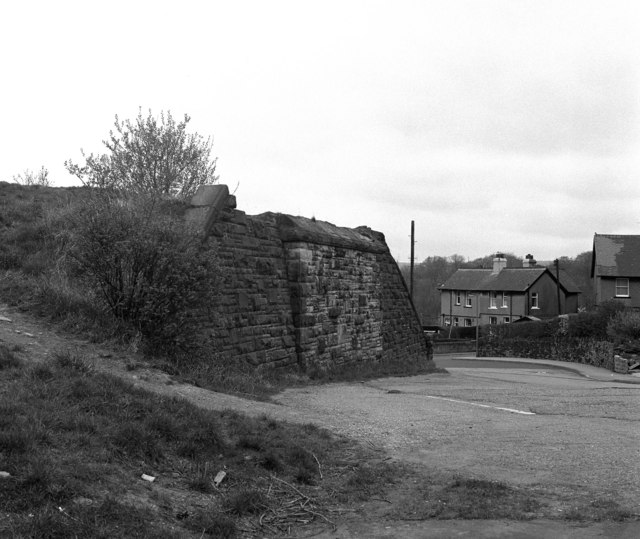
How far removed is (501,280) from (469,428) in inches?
2237

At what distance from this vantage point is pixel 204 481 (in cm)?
506

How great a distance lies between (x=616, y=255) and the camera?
50.2m

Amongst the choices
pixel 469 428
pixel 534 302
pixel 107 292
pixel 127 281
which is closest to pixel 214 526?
pixel 469 428

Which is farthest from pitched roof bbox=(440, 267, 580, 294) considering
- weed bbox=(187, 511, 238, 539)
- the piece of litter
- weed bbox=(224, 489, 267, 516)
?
weed bbox=(187, 511, 238, 539)

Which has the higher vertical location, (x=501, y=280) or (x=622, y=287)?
(x=501, y=280)

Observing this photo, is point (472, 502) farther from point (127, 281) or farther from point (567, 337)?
point (567, 337)

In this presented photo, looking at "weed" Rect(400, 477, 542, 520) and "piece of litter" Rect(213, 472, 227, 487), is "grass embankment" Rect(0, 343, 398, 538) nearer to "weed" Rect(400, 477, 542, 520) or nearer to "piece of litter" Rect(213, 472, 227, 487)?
"piece of litter" Rect(213, 472, 227, 487)

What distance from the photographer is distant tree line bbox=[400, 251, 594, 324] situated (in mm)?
80938

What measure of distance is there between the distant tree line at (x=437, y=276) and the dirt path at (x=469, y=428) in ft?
204

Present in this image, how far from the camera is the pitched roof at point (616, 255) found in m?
48.9

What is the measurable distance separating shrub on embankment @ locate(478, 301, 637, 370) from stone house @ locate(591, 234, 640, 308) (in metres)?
8.34

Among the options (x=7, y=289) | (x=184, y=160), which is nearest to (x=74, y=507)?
(x=7, y=289)

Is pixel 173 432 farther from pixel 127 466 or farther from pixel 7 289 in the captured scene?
pixel 7 289

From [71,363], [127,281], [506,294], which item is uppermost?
[506,294]
